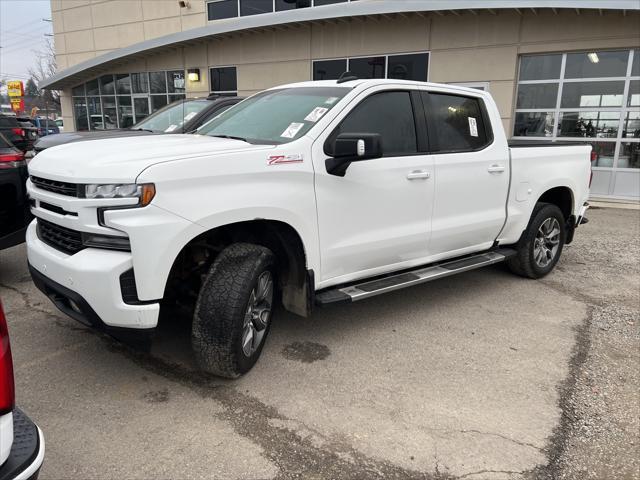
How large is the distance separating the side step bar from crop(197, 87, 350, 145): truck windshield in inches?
46.3

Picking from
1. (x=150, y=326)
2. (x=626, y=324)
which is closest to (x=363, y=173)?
(x=150, y=326)

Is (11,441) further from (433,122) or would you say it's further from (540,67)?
(540,67)

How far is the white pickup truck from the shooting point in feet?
9.46

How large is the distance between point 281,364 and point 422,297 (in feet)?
6.42

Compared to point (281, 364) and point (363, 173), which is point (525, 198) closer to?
point (363, 173)

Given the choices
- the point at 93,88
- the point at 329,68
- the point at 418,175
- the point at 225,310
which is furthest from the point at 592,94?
the point at 93,88

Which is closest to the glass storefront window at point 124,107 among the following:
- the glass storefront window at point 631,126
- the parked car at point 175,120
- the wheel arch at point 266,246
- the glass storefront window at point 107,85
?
the glass storefront window at point 107,85

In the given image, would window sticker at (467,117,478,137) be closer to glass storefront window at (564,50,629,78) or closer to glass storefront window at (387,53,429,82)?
glass storefront window at (564,50,629,78)

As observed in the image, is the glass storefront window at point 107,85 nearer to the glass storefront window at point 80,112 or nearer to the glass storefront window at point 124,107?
the glass storefront window at point 124,107

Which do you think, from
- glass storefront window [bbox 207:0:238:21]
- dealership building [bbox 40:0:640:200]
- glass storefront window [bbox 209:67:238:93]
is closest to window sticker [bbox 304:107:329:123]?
dealership building [bbox 40:0:640:200]

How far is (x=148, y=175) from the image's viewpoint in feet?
9.26

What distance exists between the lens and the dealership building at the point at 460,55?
11.2 meters

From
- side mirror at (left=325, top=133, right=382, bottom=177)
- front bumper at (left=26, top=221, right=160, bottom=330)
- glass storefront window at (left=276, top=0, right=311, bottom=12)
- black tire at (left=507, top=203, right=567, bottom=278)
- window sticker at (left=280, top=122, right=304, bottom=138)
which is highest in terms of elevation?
glass storefront window at (left=276, top=0, right=311, bottom=12)

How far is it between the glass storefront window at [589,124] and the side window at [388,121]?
9124 millimetres
